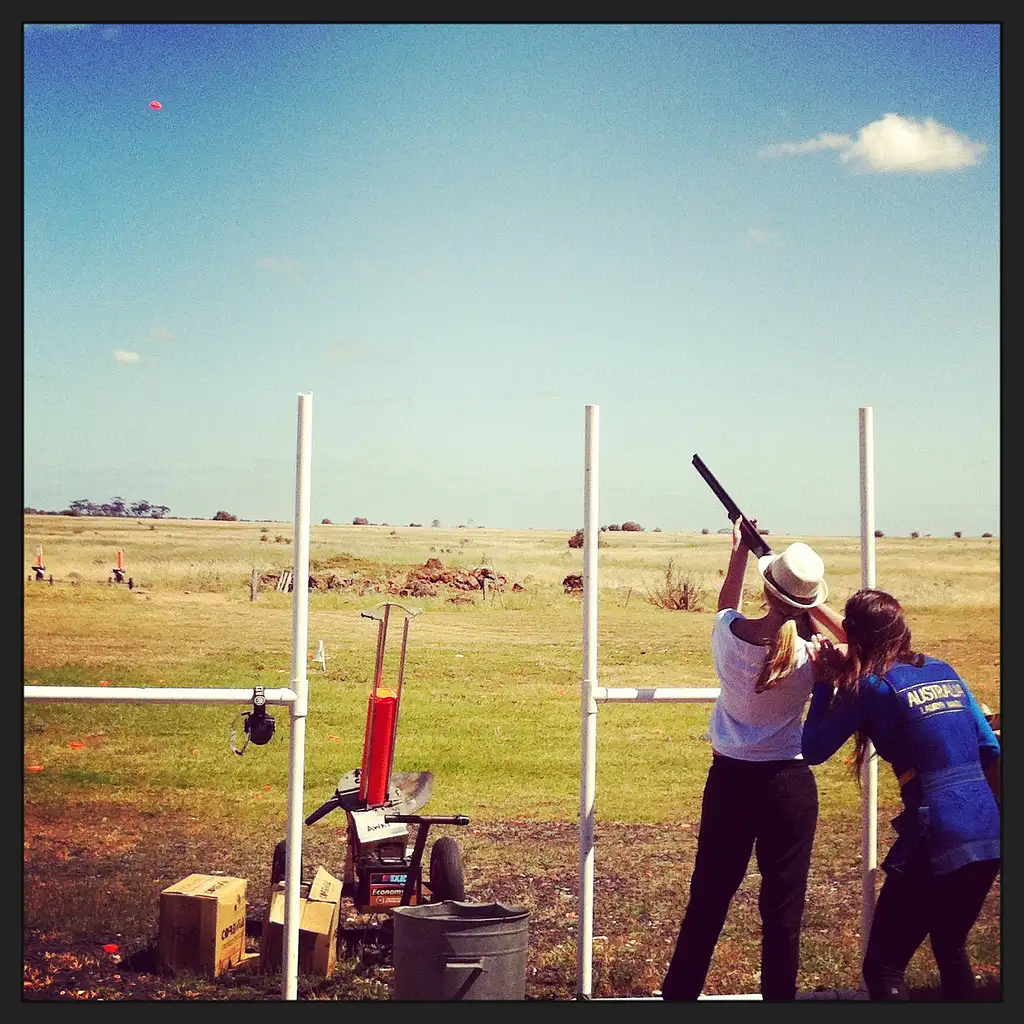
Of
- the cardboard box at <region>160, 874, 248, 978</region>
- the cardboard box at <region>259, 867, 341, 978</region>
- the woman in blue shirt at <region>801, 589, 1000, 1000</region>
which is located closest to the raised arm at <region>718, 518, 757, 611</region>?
the woman in blue shirt at <region>801, 589, 1000, 1000</region>

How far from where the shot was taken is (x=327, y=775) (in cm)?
1336

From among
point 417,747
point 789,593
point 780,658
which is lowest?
point 417,747

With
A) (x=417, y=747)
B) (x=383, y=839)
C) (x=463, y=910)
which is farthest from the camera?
(x=417, y=747)

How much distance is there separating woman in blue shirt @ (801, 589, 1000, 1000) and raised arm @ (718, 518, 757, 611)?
1.35ft

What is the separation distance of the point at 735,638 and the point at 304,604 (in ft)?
5.27

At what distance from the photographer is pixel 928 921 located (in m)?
3.56

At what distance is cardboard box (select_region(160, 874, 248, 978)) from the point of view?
15.5ft

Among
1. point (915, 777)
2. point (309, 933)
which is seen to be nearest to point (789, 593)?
point (915, 777)

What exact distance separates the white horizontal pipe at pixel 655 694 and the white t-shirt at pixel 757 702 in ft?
1.60

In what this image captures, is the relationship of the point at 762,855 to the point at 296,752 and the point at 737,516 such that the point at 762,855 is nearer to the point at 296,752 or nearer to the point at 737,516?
the point at 737,516

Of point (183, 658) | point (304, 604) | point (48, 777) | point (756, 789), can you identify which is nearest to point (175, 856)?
point (48, 777)

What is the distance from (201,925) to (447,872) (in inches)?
42.3

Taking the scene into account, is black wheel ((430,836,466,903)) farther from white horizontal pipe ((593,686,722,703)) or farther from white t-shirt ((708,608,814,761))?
white t-shirt ((708,608,814,761))

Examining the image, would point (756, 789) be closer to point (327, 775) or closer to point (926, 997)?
point (926, 997)
